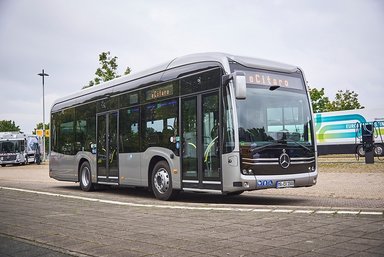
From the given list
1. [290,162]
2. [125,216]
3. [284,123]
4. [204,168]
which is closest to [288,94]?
[284,123]

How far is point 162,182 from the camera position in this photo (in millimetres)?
10875

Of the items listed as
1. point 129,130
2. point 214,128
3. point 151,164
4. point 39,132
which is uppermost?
point 39,132

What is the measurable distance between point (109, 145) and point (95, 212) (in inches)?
194

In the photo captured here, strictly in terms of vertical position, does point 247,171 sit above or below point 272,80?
below

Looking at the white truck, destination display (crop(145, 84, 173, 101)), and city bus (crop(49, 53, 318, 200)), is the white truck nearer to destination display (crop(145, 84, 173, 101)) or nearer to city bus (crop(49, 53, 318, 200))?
city bus (crop(49, 53, 318, 200))

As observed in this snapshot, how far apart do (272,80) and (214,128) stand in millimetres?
1707

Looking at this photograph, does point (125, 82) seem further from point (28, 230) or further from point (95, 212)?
point (28, 230)

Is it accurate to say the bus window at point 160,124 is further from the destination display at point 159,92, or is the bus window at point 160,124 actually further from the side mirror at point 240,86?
the side mirror at point 240,86

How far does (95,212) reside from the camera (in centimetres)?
853

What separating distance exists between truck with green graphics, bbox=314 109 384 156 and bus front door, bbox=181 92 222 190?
2243 cm

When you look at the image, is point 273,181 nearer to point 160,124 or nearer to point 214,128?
point 214,128

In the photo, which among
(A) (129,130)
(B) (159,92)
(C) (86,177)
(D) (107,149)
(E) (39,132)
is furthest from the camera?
(E) (39,132)

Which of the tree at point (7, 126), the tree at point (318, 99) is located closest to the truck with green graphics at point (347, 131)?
the tree at point (318, 99)

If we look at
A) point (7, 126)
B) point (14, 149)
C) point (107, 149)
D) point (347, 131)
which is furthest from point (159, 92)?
point (7, 126)
